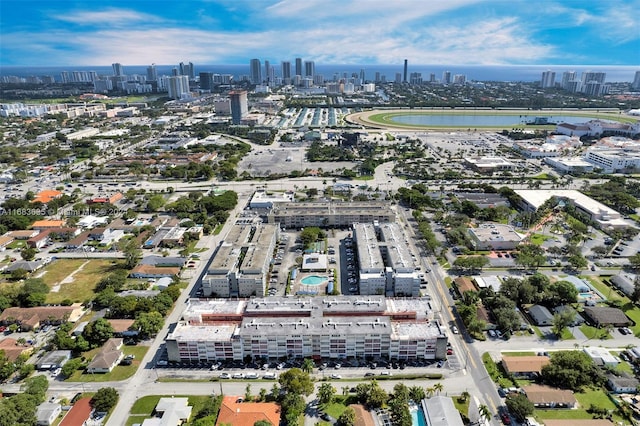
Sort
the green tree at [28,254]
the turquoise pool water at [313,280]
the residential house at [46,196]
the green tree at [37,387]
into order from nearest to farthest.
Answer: the green tree at [37,387]
the turquoise pool water at [313,280]
the green tree at [28,254]
the residential house at [46,196]

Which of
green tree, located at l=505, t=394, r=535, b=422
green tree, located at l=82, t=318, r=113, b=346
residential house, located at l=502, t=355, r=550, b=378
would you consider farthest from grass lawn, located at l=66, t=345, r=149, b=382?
residential house, located at l=502, t=355, r=550, b=378

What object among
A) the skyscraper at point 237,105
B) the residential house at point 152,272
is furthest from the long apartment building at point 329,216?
the skyscraper at point 237,105

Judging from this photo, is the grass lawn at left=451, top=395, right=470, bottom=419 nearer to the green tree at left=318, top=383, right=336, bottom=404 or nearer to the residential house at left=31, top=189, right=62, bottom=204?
the green tree at left=318, top=383, right=336, bottom=404

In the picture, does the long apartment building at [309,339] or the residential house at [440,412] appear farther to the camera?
the long apartment building at [309,339]

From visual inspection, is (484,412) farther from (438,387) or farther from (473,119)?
(473,119)

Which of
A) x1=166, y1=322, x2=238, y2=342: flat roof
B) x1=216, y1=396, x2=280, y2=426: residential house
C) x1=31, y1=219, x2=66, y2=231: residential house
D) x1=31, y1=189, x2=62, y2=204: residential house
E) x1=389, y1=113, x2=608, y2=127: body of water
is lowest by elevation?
x1=216, y1=396, x2=280, y2=426: residential house

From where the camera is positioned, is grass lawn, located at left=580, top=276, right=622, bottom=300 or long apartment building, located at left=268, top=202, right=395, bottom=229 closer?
grass lawn, located at left=580, top=276, right=622, bottom=300

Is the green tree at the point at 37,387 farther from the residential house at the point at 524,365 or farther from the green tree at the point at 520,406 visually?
the residential house at the point at 524,365
